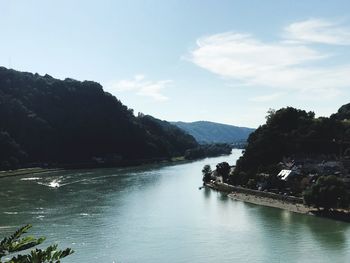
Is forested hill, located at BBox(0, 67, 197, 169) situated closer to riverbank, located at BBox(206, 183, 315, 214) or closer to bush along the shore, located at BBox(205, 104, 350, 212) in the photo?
bush along the shore, located at BBox(205, 104, 350, 212)

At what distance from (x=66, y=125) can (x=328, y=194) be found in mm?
68641

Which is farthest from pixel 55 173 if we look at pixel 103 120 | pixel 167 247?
pixel 167 247

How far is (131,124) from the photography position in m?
105

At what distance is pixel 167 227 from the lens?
32062mm

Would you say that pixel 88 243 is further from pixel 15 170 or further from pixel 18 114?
pixel 18 114

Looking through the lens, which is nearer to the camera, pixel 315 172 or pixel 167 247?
pixel 167 247

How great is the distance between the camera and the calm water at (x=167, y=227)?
2533 centimetres

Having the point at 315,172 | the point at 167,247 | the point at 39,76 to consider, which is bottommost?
the point at 167,247

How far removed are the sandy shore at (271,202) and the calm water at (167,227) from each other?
967 mm

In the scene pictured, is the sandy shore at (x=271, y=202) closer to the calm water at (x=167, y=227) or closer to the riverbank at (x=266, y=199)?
the riverbank at (x=266, y=199)

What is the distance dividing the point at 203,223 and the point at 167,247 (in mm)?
7662

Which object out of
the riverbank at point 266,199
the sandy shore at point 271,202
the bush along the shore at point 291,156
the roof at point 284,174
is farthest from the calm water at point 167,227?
the roof at point 284,174

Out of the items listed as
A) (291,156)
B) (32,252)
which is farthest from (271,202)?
(32,252)

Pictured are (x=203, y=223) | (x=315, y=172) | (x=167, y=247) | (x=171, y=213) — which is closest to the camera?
(x=167, y=247)
